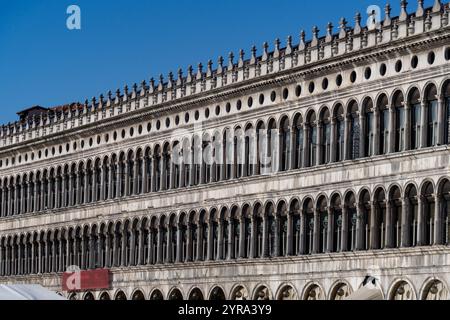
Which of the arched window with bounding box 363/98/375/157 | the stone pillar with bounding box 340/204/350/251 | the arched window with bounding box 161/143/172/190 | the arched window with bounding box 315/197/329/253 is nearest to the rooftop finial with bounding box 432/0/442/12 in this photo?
the arched window with bounding box 363/98/375/157

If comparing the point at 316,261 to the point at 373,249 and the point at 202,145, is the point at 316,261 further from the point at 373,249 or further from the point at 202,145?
the point at 202,145

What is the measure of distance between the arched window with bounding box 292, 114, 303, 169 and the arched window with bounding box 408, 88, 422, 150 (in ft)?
23.3

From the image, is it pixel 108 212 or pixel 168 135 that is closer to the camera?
pixel 168 135

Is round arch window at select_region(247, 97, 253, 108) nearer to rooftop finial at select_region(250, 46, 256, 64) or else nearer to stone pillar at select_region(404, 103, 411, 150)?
rooftop finial at select_region(250, 46, 256, 64)

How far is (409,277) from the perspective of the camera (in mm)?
45938

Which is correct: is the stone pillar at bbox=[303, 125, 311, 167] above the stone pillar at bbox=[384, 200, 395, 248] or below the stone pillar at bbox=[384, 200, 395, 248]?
above

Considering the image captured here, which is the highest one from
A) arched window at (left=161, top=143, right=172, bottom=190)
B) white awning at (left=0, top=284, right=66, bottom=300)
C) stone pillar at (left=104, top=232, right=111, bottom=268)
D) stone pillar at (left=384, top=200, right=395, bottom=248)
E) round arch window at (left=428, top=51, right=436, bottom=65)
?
round arch window at (left=428, top=51, right=436, bottom=65)

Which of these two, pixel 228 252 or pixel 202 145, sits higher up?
pixel 202 145

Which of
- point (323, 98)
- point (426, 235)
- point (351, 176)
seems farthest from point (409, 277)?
point (323, 98)

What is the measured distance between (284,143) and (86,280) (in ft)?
59.0

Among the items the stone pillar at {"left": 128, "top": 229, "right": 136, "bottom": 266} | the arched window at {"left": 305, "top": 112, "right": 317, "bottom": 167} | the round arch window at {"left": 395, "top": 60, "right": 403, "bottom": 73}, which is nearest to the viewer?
the round arch window at {"left": 395, "top": 60, "right": 403, "bottom": 73}

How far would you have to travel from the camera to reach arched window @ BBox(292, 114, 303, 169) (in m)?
53.3

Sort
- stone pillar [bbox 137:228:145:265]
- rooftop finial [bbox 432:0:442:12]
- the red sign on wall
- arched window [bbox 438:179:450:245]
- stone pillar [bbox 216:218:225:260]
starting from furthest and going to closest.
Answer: the red sign on wall, stone pillar [bbox 137:228:145:265], stone pillar [bbox 216:218:225:260], rooftop finial [bbox 432:0:442:12], arched window [bbox 438:179:450:245]

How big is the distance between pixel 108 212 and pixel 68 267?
16.7ft
